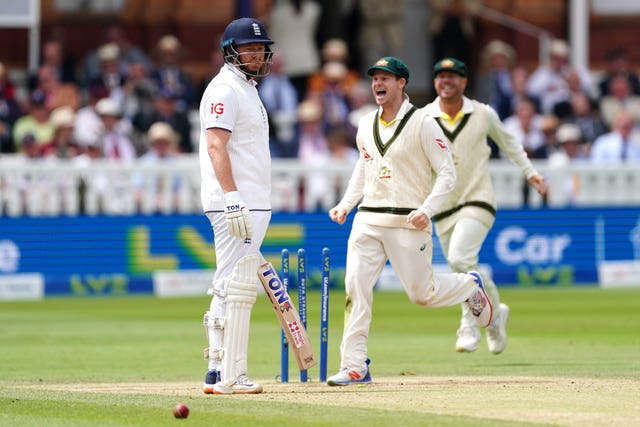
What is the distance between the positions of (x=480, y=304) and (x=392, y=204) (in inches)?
39.2

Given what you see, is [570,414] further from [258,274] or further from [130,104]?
[130,104]

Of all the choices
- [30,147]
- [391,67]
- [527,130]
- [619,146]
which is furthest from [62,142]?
[391,67]

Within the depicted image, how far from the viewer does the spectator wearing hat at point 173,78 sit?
21.1 meters

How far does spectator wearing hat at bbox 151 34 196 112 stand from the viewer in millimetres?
21094

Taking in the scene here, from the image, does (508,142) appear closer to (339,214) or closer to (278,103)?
(339,214)

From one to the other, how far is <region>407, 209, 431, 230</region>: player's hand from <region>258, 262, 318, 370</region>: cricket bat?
0.92m

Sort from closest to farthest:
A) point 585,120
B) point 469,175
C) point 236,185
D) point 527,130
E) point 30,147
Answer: point 236,185 < point 469,175 < point 30,147 < point 527,130 < point 585,120

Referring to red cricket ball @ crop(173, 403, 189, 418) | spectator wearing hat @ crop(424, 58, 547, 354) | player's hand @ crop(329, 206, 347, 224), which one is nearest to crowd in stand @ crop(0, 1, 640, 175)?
spectator wearing hat @ crop(424, 58, 547, 354)

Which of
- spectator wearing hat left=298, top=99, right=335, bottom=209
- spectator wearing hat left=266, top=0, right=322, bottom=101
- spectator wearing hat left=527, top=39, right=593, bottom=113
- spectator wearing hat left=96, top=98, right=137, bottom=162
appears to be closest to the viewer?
spectator wearing hat left=96, top=98, right=137, bottom=162

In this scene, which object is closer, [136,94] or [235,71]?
[235,71]

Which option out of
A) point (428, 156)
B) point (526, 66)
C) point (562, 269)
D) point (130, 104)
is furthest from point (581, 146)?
point (428, 156)

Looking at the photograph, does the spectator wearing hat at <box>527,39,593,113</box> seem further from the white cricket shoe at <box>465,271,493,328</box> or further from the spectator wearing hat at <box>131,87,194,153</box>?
the white cricket shoe at <box>465,271,493,328</box>

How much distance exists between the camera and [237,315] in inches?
373

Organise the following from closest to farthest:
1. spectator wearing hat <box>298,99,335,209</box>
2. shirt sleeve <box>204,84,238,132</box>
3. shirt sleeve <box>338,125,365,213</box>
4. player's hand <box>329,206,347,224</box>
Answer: shirt sleeve <box>204,84,238,132</box>
player's hand <box>329,206,347,224</box>
shirt sleeve <box>338,125,365,213</box>
spectator wearing hat <box>298,99,335,209</box>
